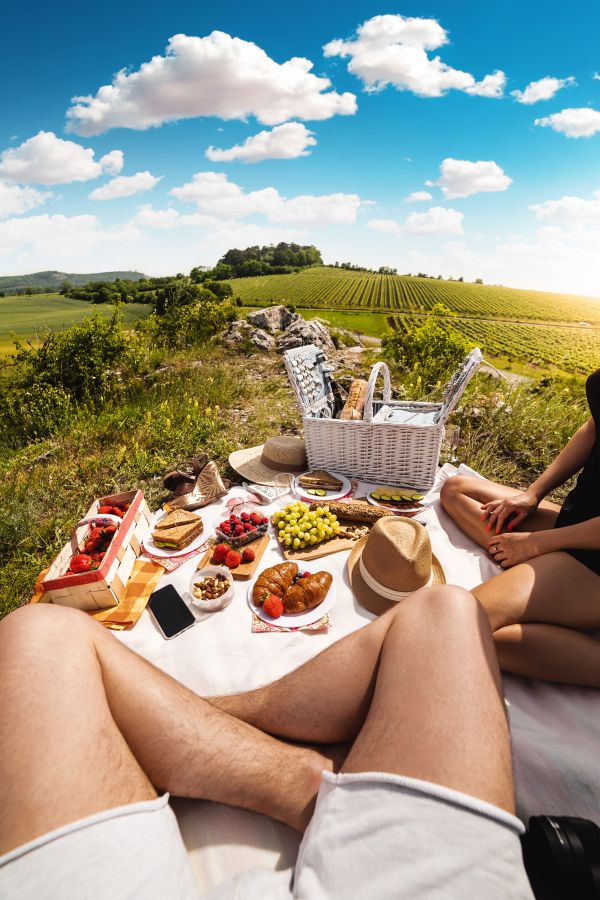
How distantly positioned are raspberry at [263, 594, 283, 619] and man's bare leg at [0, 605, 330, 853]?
2.30 feet

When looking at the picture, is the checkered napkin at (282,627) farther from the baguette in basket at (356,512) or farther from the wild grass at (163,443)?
the wild grass at (163,443)

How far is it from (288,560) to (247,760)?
1342 mm

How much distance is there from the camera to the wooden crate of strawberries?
7.17 feet

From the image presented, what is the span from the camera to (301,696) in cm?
151

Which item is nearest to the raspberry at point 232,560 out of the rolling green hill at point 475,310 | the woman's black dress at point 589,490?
→ the woman's black dress at point 589,490

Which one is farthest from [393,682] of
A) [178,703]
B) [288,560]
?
[288,560]

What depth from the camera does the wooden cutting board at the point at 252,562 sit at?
2479 mm

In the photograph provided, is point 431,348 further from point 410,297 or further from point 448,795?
point 410,297

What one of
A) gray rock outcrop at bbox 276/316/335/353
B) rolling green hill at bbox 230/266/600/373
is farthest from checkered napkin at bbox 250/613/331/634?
gray rock outcrop at bbox 276/316/335/353

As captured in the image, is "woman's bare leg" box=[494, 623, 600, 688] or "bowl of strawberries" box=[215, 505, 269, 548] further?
"bowl of strawberries" box=[215, 505, 269, 548]

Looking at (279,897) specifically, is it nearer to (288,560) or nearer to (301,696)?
(301,696)

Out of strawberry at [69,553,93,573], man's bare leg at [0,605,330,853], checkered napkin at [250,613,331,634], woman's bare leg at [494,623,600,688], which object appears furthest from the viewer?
strawberry at [69,553,93,573]

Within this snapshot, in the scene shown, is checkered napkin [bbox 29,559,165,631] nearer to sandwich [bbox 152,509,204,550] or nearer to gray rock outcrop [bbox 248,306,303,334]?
sandwich [bbox 152,509,204,550]

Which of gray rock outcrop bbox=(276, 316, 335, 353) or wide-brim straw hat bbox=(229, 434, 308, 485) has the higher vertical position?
gray rock outcrop bbox=(276, 316, 335, 353)
